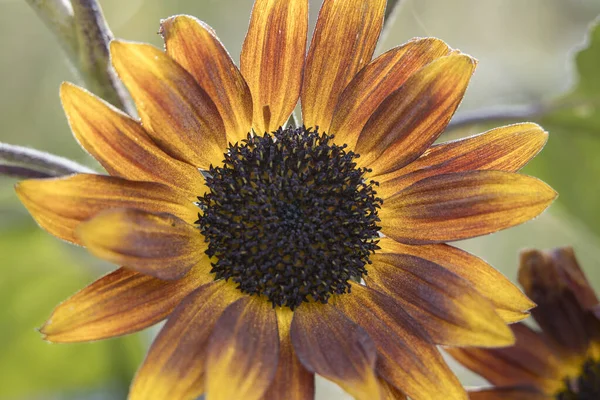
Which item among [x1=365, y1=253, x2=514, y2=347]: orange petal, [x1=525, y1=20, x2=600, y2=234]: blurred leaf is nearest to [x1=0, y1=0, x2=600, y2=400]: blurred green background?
[x1=525, y1=20, x2=600, y2=234]: blurred leaf

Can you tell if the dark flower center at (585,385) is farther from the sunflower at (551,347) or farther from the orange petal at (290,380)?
the orange petal at (290,380)

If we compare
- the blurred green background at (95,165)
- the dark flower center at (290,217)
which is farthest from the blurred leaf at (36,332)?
the dark flower center at (290,217)

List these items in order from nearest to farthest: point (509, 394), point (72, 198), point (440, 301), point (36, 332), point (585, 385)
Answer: point (72, 198)
point (440, 301)
point (509, 394)
point (585, 385)
point (36, 332)

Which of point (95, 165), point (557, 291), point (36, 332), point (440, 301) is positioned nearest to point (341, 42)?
point (440, 301)

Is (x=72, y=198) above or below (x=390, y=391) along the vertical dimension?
above

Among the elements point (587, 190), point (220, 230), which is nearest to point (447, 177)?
point (220, 230)

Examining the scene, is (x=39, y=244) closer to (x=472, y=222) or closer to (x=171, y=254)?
(x=171, y=254)

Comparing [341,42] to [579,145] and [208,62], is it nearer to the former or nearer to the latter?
[208,62]
